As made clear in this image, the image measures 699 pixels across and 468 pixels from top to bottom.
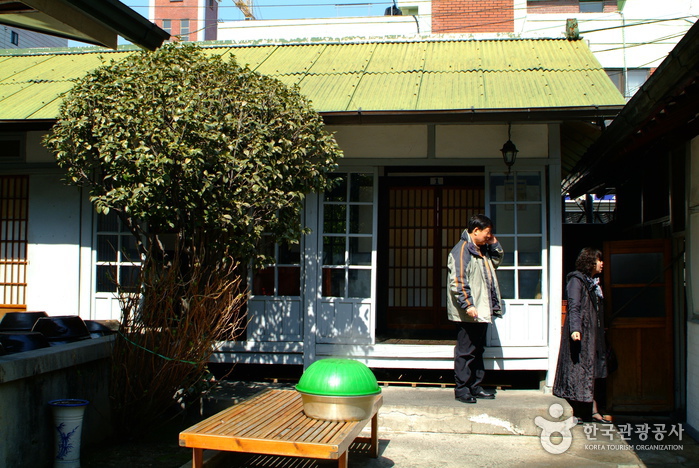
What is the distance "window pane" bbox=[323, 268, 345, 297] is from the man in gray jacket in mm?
1549

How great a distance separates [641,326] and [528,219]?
1626 mm

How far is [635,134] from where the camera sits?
628 cm

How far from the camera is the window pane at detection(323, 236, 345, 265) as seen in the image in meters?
7.73

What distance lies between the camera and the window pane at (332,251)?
773cm

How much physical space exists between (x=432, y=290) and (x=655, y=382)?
3.60m

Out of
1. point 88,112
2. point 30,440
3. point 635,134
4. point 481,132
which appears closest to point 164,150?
point 88,112

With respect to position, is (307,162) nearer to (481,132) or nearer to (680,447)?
(481,132)

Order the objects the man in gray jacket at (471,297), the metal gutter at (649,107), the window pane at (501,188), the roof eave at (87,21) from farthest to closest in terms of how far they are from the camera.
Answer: the window pane at (501,188) → the man in gray jacket at (471,297) → the roof eave at (87,21) → the metal gutter at (649,107)

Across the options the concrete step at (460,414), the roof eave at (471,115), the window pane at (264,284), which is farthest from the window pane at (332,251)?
the concrete step at (460,414)

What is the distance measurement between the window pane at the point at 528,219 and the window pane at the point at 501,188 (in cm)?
18

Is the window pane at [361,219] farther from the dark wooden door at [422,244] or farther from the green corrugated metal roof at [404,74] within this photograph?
the dark wooden door at [422,244]

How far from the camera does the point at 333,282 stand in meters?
7.72

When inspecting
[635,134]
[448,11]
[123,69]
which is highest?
[448,11]
